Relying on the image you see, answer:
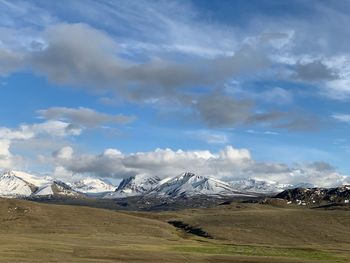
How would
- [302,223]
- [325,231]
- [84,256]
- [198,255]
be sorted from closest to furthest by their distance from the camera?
[84,256]
[198,255]
[325,231]
[302,223]

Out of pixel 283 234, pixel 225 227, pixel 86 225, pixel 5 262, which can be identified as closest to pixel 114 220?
pixel 86 225

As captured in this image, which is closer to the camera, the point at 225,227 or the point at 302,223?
the point at 225,227

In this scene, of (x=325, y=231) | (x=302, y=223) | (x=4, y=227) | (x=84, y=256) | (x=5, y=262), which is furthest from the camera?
(x=302, y=223)

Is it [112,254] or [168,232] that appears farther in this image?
[168,232]

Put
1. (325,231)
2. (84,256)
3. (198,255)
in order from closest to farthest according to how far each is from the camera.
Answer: (84,256) → (198,255) → (325,231)

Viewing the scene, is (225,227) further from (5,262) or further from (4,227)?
(5,262)

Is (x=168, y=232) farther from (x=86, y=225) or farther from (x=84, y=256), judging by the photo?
(x=84, y=256)

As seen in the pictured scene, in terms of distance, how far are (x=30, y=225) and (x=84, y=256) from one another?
306 ft

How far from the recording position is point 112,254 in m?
90.5

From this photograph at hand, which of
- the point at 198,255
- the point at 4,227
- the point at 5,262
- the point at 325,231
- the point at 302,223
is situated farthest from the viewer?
the point at 302,223

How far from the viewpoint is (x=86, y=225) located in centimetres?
17638

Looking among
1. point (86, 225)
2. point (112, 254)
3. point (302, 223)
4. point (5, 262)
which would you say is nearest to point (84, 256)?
point (112, 254)

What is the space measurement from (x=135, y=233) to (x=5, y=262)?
320ft

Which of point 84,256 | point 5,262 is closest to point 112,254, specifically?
point 84,256
